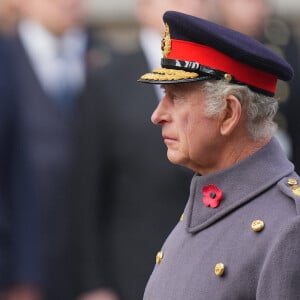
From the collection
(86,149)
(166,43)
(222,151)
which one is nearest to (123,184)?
(86,149)

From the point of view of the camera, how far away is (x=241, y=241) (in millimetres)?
4758

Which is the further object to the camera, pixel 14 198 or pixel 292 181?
pixel 14 198

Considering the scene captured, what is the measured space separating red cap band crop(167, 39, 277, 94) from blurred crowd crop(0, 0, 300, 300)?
3050 mm

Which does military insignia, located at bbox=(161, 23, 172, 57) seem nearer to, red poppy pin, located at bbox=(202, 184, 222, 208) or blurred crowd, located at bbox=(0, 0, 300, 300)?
red poppy pin, located at bbox=(202, 184, 222, 208)

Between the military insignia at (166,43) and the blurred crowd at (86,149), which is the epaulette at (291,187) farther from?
the blurred crowd at (86,149)

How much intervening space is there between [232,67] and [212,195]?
17.5 inches

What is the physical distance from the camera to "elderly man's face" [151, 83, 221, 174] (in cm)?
488

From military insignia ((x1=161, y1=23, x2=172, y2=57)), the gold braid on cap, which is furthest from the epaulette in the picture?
military insignia ((x1=161, y1=23, x2=172, y2=57))

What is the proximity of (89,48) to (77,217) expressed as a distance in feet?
4.26

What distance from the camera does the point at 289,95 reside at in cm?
858

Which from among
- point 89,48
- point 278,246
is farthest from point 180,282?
point 89,48

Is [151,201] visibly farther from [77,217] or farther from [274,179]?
[274,179]

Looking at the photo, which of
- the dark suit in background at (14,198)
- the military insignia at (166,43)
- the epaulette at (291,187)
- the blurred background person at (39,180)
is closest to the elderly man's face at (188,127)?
the military insignia at (166,43)

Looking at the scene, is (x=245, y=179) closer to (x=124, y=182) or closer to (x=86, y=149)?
(x=124, y=182)
